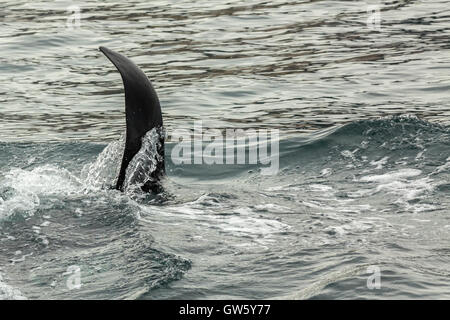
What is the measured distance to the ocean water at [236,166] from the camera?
6.43m

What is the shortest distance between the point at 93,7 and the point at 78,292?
13.9 m

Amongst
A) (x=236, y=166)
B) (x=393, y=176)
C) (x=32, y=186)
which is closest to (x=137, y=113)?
(x=32, y=186)

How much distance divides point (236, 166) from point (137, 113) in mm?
2382

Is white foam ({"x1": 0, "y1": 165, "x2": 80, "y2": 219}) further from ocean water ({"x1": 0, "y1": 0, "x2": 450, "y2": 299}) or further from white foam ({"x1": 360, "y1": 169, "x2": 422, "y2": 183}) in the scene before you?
white foam ({"x1": 360, "y1": 169, "x2": 422, "y2": 183})

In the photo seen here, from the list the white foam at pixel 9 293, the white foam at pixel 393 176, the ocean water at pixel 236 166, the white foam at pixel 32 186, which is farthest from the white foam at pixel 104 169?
the white foam at pixel 393 176

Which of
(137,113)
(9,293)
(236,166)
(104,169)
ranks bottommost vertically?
(236,166)

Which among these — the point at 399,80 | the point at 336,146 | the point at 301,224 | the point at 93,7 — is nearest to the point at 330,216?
the point at 301,224

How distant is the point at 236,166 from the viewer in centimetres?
1010

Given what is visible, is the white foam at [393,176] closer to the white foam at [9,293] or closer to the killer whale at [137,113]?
the killer whale at [137,113]

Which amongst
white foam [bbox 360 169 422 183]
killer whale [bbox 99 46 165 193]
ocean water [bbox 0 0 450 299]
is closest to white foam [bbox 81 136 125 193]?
ocean water [bbox 0 0 450 299]

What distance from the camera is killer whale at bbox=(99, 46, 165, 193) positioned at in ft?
25.7

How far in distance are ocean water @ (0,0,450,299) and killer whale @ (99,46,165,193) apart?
24 centimetres

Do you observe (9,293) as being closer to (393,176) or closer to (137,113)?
(137,113)
